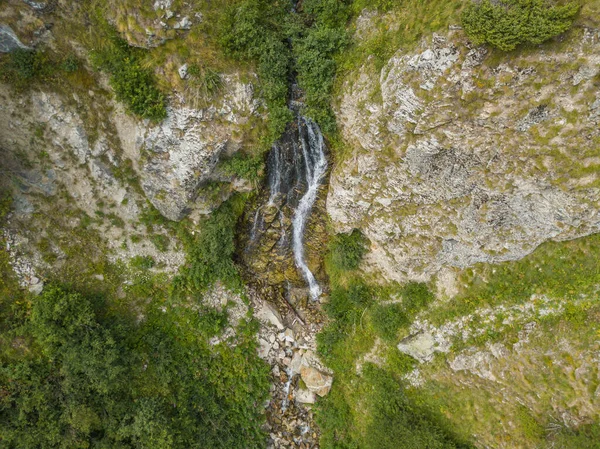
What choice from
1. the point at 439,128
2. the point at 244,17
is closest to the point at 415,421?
the point at 439,128

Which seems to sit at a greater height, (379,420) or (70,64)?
(70,64)

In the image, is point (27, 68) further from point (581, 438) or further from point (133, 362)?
point (581, 438)

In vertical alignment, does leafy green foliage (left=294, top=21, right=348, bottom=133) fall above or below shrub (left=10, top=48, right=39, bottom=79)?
above

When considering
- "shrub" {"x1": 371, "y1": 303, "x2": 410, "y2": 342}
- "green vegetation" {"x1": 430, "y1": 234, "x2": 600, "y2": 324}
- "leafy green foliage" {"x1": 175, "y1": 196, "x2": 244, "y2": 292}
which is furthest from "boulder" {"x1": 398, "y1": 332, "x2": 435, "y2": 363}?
"leafy green foliage" {"x1": 175, "y1": 196, "x2": 244, "y2": 292}

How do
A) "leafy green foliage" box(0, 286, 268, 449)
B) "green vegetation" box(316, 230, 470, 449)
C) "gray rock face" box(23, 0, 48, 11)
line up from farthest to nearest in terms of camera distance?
"green vegetation" box(316, 230, 470, 449)
"leafy green foliage" box(0, 286, 268, 449)
"gray rock face" box(23, 0, 48, 11)

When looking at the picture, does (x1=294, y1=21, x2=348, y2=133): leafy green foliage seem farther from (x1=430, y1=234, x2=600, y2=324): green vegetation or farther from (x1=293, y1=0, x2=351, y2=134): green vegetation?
(x1=430, y1=234, x2=600, y2=324): green vegetation

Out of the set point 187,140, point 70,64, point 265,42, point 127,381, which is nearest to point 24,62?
point 70,64

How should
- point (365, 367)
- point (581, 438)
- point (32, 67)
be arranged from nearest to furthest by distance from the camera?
point (581, 438) → point (32, 67) → point (365, 367)
